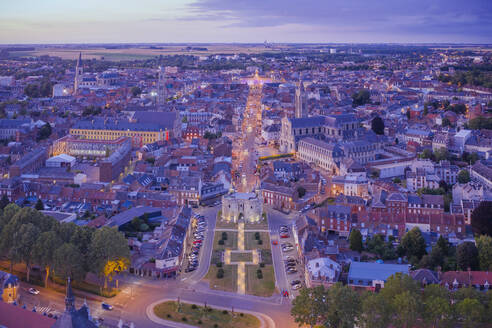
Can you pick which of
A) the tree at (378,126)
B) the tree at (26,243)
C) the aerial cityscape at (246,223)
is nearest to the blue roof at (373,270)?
the aerial cityscape at (246,223)

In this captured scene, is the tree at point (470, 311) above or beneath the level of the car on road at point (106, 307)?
above

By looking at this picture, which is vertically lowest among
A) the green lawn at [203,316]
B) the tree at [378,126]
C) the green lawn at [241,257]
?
the green lawn at [203,316]

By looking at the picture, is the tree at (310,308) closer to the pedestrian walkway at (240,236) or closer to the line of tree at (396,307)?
the line of tree at (396,307)

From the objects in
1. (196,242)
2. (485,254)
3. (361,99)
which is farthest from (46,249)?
(361,99)

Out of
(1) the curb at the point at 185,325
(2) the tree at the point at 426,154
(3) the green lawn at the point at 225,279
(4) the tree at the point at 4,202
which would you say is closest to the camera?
(1) the curb at the point at 185,325

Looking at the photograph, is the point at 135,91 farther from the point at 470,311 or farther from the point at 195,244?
the point at 470,311

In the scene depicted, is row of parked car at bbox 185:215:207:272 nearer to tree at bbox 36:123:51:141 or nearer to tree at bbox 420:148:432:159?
tree at bbox 420:148:432:159
